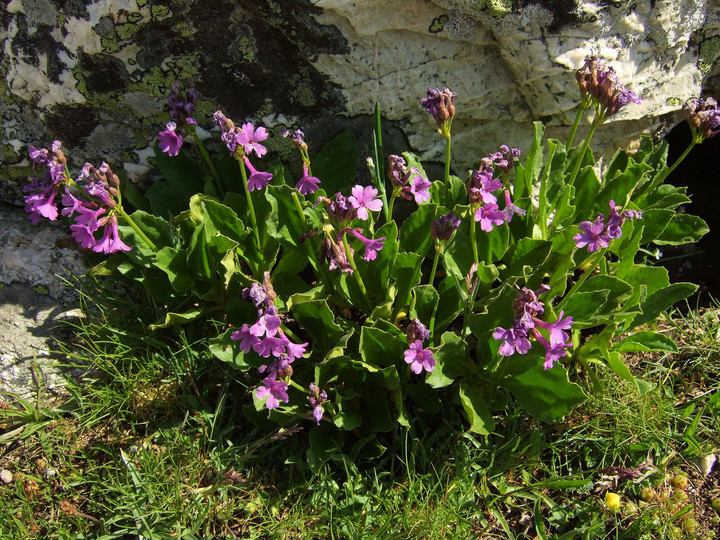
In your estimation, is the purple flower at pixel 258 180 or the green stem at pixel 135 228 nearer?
the green stem at pixel 135 228

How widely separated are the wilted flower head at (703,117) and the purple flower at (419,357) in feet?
5.40

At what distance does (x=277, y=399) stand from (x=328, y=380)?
0.31 metres

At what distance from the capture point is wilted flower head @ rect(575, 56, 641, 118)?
2479 millimetres

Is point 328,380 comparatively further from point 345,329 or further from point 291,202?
point 291,202

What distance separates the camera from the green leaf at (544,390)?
2.38 meters

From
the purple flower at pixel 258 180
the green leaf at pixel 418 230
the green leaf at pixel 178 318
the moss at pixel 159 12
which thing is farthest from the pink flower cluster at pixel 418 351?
the moss at pixel 159 12

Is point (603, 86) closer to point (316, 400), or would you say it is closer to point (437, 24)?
point (437, 24)

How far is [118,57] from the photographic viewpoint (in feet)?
9.71

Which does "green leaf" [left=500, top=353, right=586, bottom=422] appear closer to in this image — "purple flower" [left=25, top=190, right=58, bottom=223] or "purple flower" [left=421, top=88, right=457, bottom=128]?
"purple flower" [left=421, top=88, right=457, bottom=128]

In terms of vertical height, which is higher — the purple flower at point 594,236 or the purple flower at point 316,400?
the purple flower at point 594,236

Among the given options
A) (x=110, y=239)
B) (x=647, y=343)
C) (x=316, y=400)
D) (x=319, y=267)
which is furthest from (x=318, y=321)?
(x=647, y=343)

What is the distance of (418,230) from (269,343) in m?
0.91

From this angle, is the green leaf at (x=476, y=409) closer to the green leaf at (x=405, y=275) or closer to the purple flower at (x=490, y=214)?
the green leaf at (x=405, y=275)

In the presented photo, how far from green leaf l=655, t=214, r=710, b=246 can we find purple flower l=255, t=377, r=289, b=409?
202cm
